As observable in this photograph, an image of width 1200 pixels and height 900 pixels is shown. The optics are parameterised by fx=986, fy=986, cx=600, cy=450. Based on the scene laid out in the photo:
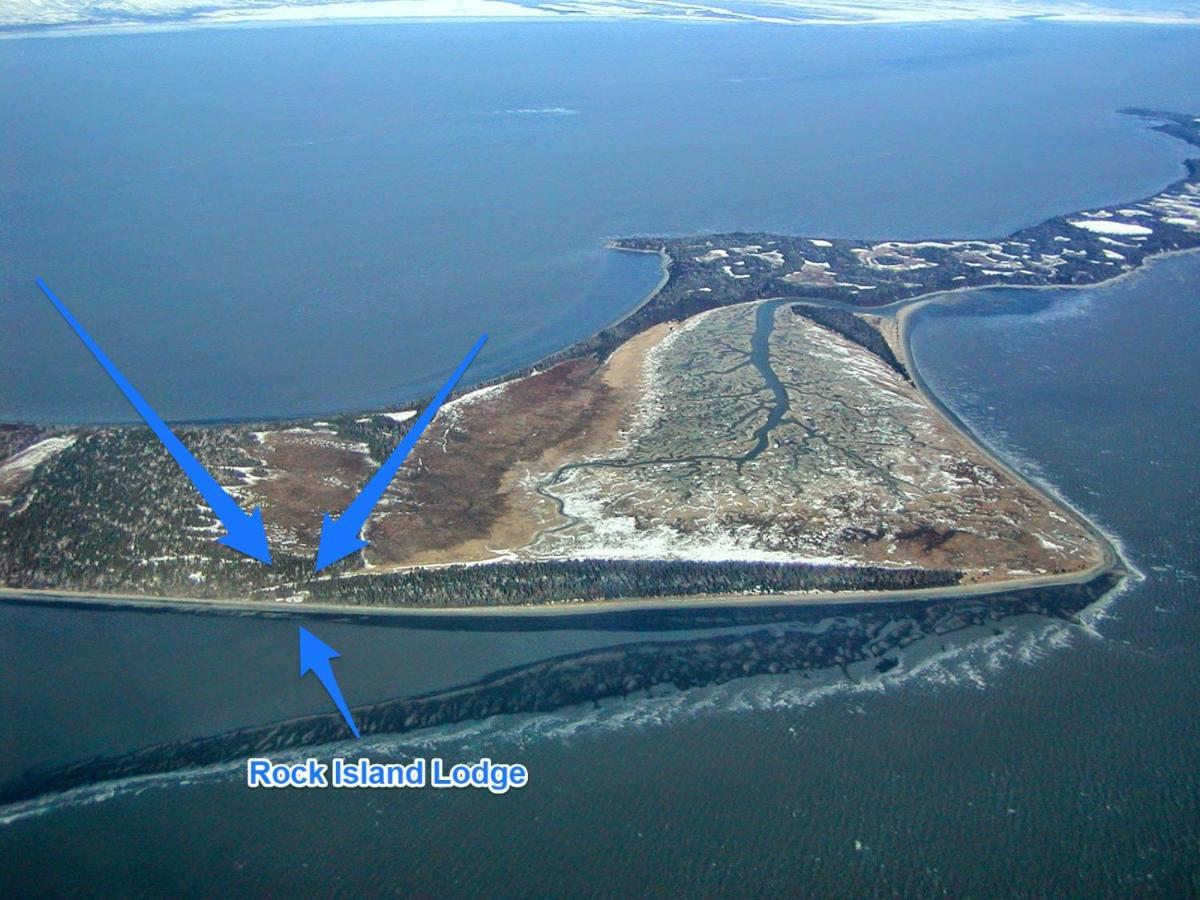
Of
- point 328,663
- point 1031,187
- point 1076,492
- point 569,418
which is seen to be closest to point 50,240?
point 569,418

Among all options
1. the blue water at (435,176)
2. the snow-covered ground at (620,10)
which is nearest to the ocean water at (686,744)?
the blue water at (435,176)

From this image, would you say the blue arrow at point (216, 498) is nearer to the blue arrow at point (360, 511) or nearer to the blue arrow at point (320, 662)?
the blue arrow at point (360, 511)

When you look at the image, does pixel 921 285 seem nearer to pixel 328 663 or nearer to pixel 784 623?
pixel 784 623

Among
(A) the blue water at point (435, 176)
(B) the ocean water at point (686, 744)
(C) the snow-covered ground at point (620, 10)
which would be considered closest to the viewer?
(B) the ocean water at point (686, 744)

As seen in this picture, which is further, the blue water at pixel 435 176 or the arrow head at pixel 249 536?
the blue water at pixel 435 176

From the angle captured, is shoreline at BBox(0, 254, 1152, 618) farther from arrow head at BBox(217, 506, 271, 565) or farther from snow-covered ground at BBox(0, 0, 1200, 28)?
snow-covered ground at BBox(0, 0, 1200, 28)

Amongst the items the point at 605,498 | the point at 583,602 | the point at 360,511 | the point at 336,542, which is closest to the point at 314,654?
the point at 336,542
